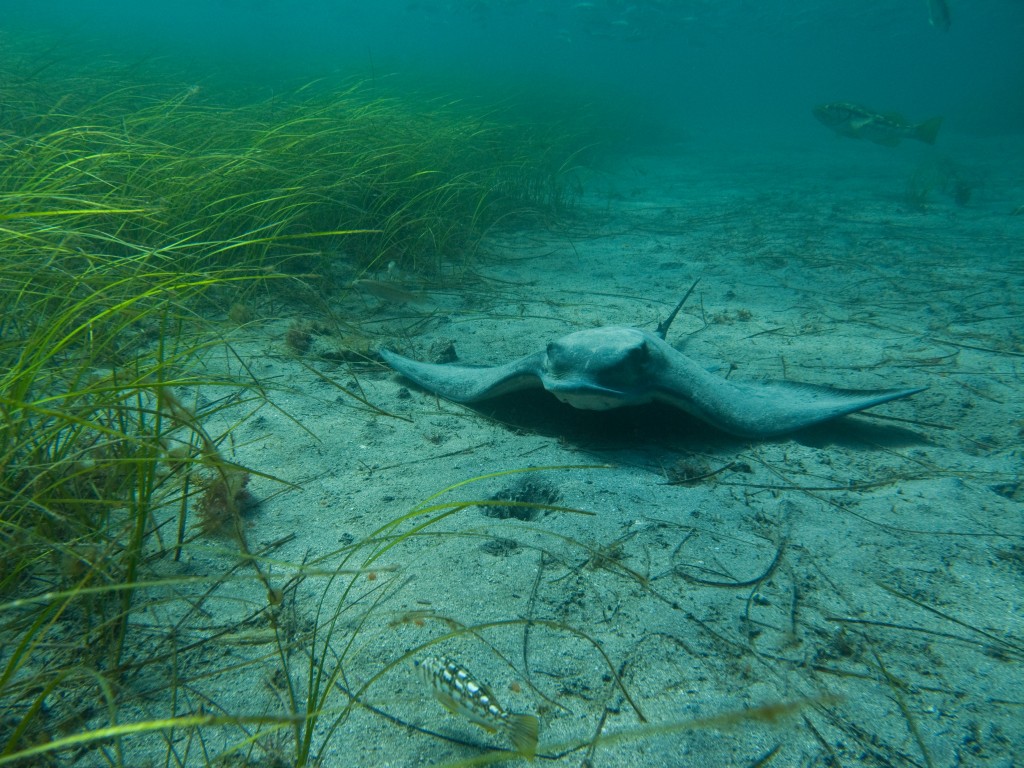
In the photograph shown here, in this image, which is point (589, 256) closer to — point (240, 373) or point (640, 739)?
point (240, 373)

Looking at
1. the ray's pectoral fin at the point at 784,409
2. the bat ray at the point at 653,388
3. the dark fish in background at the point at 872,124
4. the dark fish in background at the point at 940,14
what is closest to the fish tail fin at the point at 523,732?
the bat ray at the point at 653,388

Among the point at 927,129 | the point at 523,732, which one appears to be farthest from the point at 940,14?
the point at 523,732

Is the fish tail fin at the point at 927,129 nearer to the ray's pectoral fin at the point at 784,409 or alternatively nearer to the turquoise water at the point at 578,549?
the turquoise water at the point at 578,549

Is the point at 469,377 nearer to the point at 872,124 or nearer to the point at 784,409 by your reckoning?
the point at 784,409

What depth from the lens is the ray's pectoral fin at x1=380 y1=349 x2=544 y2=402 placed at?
11.0 ft

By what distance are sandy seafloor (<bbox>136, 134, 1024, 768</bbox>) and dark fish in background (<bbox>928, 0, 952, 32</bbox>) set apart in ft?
50.2

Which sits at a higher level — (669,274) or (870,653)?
(870,653)

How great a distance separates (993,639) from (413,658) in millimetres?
2150

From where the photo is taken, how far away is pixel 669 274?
695 centimetres

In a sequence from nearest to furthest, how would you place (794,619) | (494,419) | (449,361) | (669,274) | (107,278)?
(794,619)
(107,278)
(494,419)
(449,361)
(669,274)

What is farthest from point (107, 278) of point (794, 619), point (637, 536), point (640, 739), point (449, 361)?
point (794, 619)

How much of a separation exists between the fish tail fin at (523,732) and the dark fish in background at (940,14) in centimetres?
2159

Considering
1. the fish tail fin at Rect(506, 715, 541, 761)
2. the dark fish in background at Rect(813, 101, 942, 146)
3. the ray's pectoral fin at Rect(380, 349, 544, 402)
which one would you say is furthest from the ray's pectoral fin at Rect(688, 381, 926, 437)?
the dark fish in background at Rect(813, 101, 942, 146)

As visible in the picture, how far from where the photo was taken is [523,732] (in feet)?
4.83
